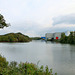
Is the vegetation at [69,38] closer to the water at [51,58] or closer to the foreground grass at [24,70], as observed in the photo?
the water at [51,58]

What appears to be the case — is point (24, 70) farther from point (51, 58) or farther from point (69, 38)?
point (69, 38)

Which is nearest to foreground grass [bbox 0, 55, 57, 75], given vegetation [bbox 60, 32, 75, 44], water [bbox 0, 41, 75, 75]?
water [bbox 0, 41, 75, 75]

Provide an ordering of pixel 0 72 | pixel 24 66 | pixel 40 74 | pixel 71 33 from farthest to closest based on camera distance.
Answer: pixel 71 33 < pixel 24 66 < pixel 0 72 < pixel 40 74

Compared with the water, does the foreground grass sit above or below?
above

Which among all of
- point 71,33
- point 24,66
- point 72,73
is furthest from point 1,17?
point 71,33

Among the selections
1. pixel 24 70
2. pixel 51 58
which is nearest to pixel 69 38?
pixel 51 58

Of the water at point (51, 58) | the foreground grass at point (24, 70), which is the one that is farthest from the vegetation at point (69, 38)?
the foreground grass at point (24, 70)

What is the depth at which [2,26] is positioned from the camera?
15633mm

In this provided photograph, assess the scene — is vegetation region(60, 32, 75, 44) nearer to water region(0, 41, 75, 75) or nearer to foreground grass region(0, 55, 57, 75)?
water region(0, 41, 75, 75)

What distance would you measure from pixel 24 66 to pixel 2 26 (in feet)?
31.2

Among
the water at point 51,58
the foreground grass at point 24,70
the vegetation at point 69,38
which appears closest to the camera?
the foreground grass at point 24,70

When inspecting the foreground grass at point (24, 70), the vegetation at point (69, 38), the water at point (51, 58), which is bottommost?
the water at point (51, 58)

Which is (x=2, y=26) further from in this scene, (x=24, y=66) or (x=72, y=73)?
(x=72, y=73)

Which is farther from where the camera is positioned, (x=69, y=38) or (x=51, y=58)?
(x=69, y=38)
